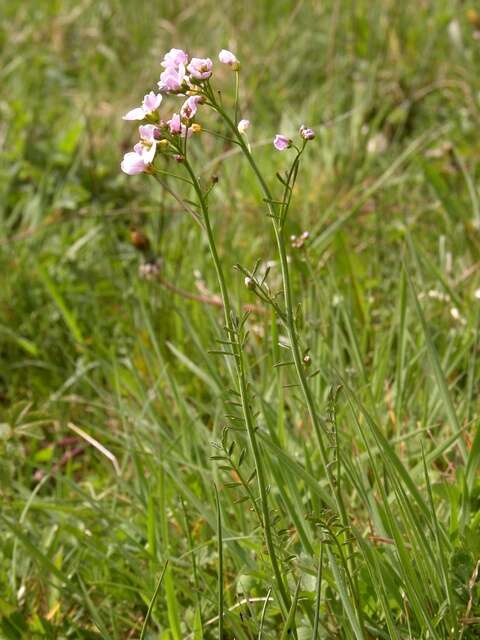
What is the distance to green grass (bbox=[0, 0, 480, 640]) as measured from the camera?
1.35 m

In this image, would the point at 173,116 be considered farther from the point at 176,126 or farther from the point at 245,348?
the point at 245,348

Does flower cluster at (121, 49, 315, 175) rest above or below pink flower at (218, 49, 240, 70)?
below

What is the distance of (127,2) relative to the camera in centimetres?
445

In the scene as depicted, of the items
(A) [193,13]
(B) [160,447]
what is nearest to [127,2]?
(A) [193,13]

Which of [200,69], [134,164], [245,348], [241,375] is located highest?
[200,69]

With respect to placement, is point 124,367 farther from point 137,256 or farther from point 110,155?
point 110,155

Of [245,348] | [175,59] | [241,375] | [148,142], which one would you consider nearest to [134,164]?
[148,142]

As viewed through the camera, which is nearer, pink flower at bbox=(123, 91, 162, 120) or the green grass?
pink flower at bbox=(123, 91, 162, 120)

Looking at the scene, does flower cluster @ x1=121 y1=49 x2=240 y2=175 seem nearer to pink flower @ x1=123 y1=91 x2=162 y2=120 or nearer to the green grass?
pink flower @ x1=123 y1=91 x2=162 y2=120

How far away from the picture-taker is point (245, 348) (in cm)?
217

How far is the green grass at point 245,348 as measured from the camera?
1.35m

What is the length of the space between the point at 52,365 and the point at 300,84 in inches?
73.5

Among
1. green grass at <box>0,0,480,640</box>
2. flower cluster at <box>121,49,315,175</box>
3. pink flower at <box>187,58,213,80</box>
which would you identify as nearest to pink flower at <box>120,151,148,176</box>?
flower cluster at <box>121,49,315,175</box>

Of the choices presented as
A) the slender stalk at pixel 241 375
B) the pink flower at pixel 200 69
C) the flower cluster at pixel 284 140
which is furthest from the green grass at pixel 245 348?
the pink flower at pixel 200 69
